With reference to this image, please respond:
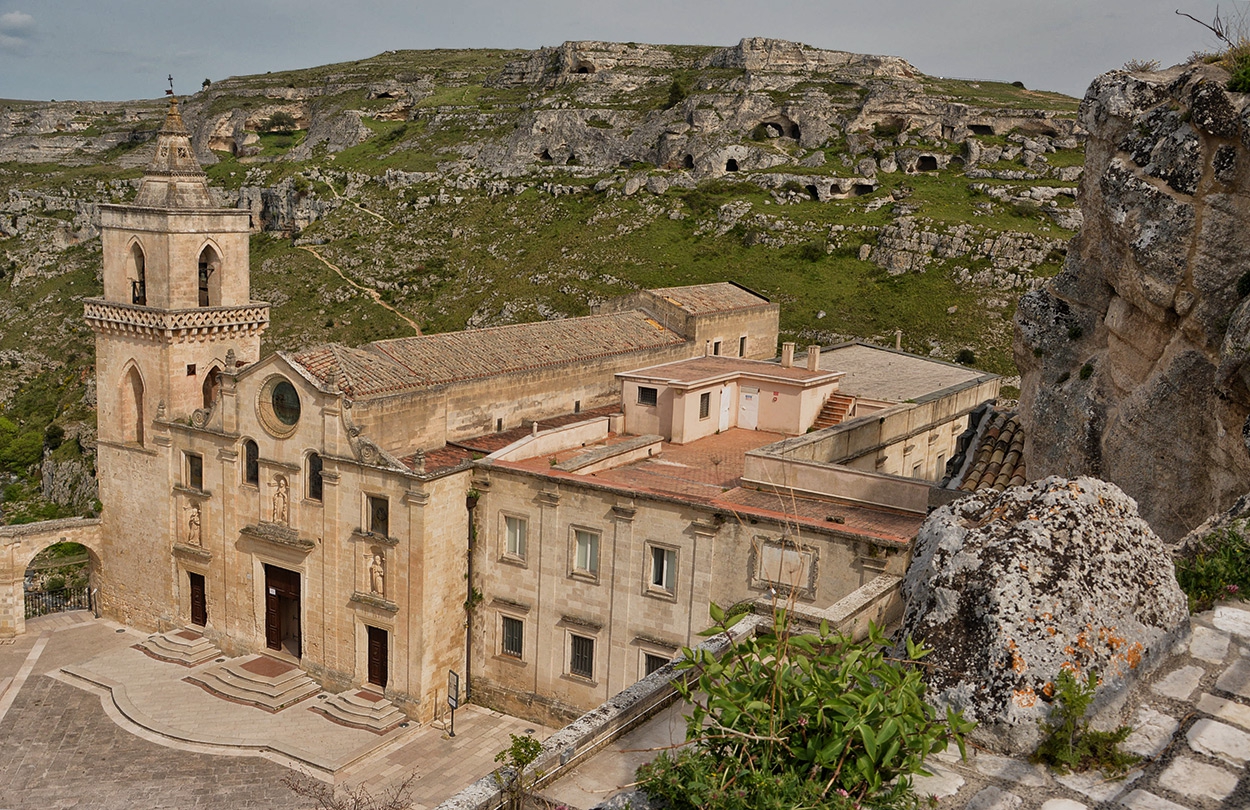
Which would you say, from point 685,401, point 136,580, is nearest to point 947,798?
point 685,401

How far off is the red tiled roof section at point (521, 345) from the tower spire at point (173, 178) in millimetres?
7834

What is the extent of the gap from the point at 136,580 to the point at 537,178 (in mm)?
65288

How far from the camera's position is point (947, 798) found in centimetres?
573

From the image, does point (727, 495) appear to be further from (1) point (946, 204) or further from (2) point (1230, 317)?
(1) point (946, 204)

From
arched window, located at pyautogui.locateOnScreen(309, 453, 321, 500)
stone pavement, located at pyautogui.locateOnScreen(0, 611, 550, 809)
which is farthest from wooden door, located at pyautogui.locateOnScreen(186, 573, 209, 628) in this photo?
arched window, located at pyautogui.locateOnScreen(309, 453, 321, 500)

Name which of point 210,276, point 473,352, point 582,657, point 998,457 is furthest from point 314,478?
point 998,457

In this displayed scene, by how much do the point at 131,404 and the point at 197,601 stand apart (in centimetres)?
677

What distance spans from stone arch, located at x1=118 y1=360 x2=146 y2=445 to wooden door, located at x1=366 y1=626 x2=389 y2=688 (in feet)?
37.2

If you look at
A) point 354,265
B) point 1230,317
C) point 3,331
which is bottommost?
point 3,331

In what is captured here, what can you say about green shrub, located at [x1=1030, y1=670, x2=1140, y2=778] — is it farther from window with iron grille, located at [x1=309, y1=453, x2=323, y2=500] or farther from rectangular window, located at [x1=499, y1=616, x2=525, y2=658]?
window with iron grille, located at [x1=309, y1=453, x2=323, y2=500]

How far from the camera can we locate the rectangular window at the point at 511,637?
26516mm

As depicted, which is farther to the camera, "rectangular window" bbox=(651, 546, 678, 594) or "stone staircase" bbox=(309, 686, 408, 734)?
"stone staircase" bbox=(309, 686, 408, 734)

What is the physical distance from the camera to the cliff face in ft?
35.7

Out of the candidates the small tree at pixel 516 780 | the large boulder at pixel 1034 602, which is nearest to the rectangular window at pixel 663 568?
the large boulder at pixel 1034 602
